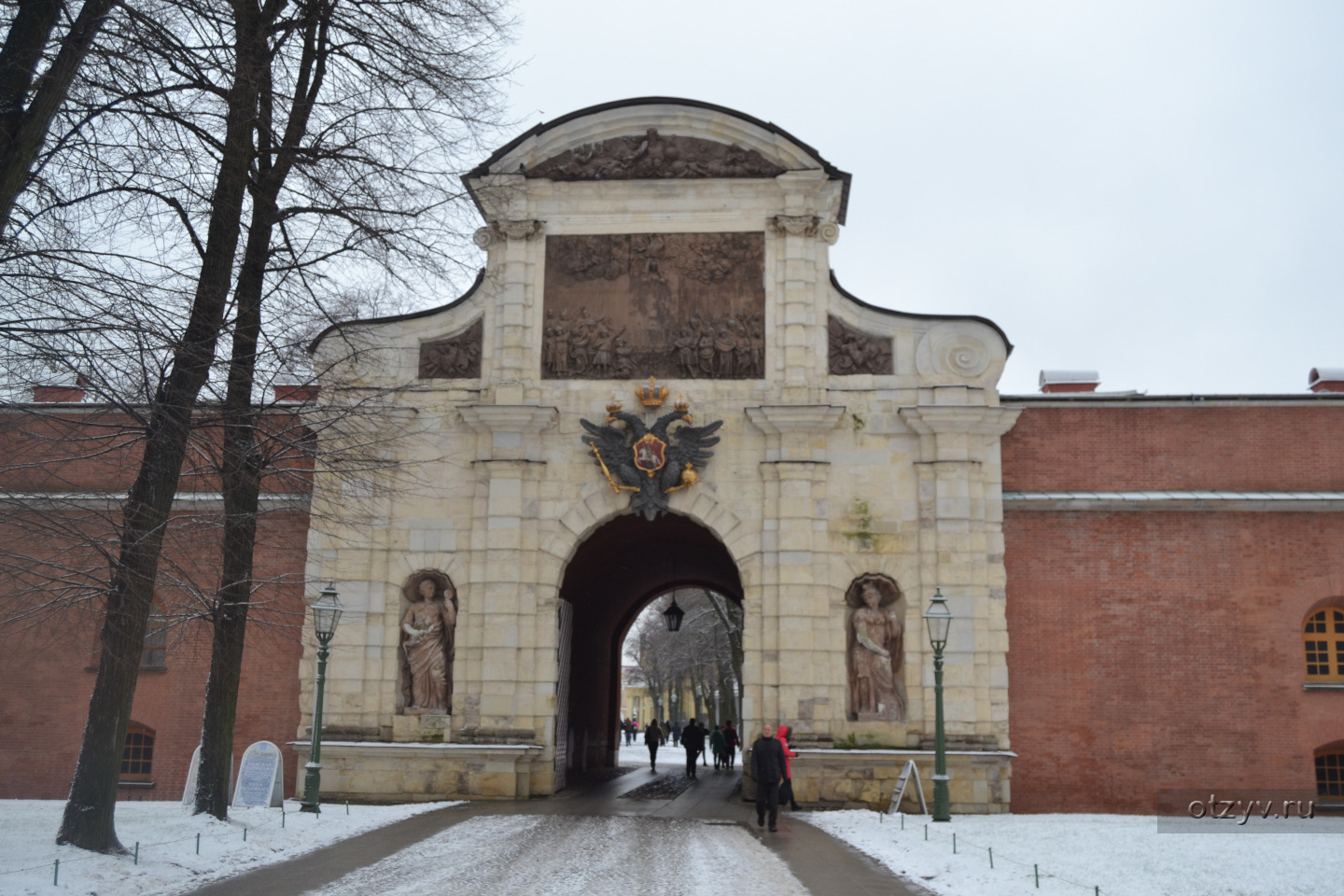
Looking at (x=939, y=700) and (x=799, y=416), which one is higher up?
(x=799, y=416)

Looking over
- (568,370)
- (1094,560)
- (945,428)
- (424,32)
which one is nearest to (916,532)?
(945,428)

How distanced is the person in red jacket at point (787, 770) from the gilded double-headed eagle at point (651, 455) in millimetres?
4179

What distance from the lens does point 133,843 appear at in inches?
517

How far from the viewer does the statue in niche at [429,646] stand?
20.7 metres

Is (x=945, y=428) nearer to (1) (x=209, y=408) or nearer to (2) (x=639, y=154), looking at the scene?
(2) (x=639, y=154)

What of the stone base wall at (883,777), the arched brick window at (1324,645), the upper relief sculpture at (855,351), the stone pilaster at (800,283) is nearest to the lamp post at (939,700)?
the stone base wall at (883,777)

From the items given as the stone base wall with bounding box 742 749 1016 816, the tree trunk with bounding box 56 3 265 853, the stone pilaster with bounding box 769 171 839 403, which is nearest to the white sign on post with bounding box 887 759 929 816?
the stone base wall with bounding box 742 749 1016 816

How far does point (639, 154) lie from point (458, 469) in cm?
638

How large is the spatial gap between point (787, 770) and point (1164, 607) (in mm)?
7845

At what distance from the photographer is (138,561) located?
1296cm

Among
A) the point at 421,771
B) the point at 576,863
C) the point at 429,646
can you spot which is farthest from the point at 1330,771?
the point at 429,646

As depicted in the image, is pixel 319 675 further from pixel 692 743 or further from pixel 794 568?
pixel 692 743

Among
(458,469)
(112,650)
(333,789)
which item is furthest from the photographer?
(458,469)

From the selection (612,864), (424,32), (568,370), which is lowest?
(612,864)
